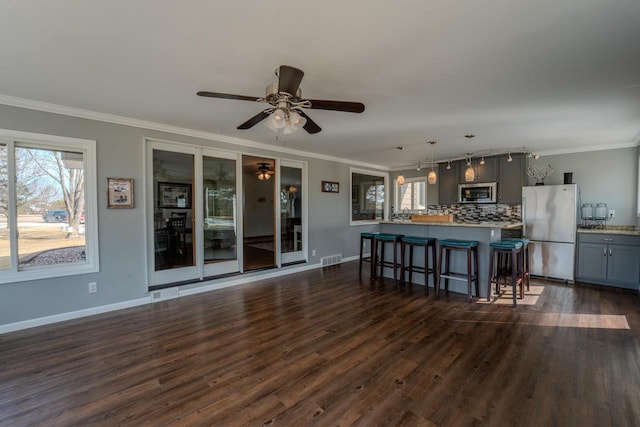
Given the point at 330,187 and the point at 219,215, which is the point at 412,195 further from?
the point at 219,215

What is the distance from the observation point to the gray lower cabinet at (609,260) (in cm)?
422

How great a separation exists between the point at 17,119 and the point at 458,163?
23.6ft

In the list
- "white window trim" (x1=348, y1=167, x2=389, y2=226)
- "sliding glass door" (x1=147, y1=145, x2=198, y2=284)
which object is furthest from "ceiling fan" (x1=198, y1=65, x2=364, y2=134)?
"white window trim" (x1=348, y1=167, x2=389, y2=226)

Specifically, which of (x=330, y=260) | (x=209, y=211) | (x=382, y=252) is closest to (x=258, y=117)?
(x=209, y=211)

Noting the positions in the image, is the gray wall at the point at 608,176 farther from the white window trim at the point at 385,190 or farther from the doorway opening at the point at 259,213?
the doorway opening at the point at 259,213

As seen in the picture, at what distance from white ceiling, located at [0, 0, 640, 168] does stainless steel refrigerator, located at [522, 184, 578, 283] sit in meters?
1.47

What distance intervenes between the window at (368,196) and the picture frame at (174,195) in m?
3.86

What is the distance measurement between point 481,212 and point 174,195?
20.4ft

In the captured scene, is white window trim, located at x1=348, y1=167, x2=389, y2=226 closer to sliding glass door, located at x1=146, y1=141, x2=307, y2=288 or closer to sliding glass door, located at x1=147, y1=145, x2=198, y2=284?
sliding glass door, located at x1=146, y1=141, x2=307, y2=288

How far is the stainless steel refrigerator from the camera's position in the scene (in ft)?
15.4

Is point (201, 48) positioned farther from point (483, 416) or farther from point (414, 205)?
point (414, 205)

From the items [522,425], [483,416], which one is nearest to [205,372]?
[483,416]

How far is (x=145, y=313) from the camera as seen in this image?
11.3 ft

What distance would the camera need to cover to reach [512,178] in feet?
18.2
